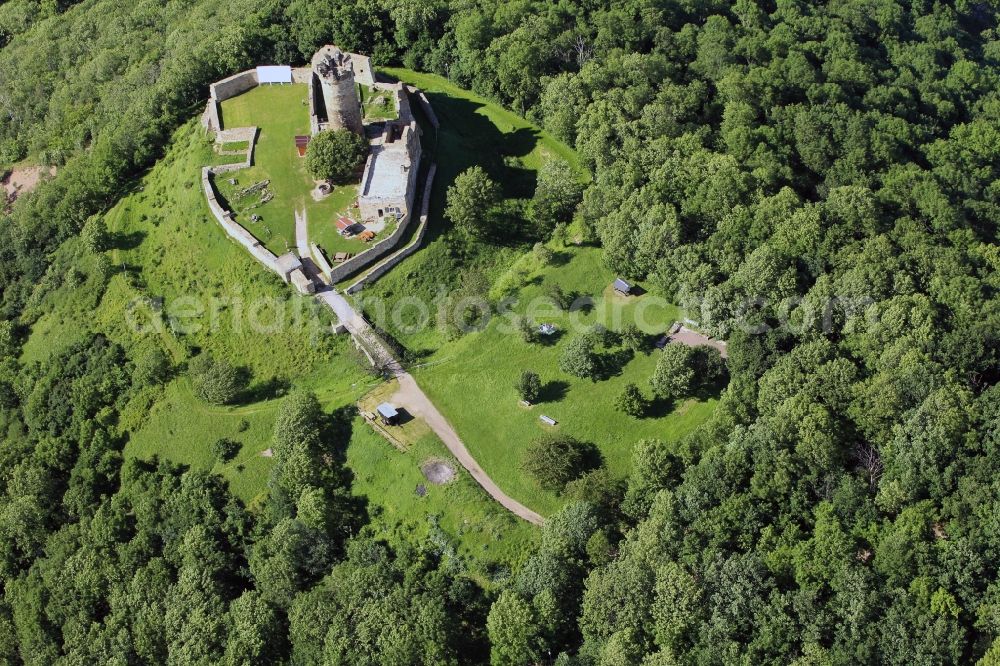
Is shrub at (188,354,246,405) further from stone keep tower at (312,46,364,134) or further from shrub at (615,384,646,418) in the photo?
shrub at (615,384,646,418)

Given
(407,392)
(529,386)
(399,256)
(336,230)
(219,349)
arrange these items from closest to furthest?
(529,386) < (407,392) < (219,349) < (399,256) < (336,230)

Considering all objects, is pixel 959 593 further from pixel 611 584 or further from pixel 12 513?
pixel 12 513

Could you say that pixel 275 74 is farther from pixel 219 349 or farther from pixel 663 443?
pixel 663 443

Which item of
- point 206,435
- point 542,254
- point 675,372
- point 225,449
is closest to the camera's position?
point 675,372

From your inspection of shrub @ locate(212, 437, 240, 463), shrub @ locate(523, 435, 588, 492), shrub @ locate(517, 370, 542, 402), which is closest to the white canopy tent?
shrub @ locate(212, 437, 240, 463)

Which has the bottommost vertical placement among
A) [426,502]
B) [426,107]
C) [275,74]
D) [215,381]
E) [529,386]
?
[426,502]

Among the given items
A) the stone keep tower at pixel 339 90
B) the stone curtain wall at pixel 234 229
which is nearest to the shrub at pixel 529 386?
the stone curtain wall at pixel 234 229

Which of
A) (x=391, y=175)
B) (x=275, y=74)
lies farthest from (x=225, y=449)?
(x=275, y=74)
